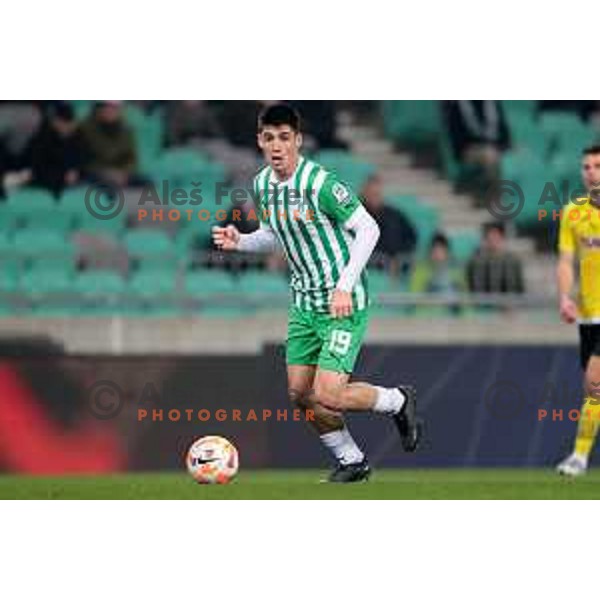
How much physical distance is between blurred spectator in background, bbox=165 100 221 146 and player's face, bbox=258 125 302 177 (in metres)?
7.81

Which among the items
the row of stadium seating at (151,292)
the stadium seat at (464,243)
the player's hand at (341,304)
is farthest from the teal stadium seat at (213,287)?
the player's hand at (341,304)

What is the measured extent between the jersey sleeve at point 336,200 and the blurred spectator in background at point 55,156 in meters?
7.62

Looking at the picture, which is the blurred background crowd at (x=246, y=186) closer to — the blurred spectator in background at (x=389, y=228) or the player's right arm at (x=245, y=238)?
the blurred spectator in background at (x=389, y=228)

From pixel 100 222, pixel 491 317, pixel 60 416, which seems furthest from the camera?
pixel 100 222

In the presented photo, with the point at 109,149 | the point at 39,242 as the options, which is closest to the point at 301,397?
the point at 39,242

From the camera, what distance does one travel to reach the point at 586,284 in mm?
12523

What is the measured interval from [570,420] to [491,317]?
1861mm

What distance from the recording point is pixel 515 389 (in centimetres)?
1472

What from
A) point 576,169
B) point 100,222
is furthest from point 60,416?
point 576,169

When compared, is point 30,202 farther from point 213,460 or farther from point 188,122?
point 213,460

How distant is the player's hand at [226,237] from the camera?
424 inches

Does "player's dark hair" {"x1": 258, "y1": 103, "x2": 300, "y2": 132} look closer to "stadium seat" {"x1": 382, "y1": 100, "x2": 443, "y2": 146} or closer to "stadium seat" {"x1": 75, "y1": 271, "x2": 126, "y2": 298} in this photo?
"stadium seat" {"x1": 75, "y1": 271, "x2": 126, "y2": 298}

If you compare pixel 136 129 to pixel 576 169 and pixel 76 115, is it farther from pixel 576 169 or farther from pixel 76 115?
pixel 576 169

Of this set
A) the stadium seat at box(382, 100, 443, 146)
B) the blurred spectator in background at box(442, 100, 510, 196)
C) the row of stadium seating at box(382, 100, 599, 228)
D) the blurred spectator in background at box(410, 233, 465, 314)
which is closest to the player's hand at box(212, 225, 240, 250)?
the blurred spectator in background at box(410, 233, 465, 314)
